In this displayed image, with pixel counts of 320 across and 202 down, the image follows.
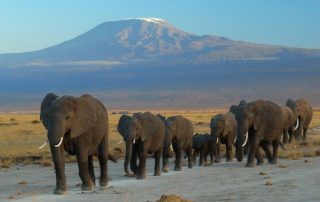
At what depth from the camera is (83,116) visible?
56.2 ft

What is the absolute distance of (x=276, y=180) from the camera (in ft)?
58.9

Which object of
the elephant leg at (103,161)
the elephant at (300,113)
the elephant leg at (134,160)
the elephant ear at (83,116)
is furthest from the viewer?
the elephant at (300,113)

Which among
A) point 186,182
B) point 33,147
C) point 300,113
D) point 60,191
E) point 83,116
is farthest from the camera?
point 300,113

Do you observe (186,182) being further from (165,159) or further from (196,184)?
(165,159)

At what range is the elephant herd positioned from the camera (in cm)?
1669

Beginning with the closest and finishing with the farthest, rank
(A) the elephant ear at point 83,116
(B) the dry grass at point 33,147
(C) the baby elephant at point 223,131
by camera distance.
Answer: (A) the elephant ear at point 83,116
(C) the baby elephant at point 223,131
(B) the dry grass at point 33,147

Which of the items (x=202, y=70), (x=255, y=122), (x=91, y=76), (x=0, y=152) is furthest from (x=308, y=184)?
(x=91, y=76)

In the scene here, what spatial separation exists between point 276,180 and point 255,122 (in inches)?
255

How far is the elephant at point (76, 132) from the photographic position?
1641cm

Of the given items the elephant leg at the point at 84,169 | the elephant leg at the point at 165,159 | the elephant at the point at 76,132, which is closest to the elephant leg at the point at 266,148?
the elephant leg at the point at 165,159

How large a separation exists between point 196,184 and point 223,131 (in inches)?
338

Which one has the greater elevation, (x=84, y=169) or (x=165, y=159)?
(x=84, y=169)

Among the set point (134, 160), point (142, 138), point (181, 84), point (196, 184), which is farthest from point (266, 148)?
point (181, 84)

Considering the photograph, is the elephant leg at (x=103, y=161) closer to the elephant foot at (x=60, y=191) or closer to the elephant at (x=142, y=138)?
the elephant at (x=142, y=138)
